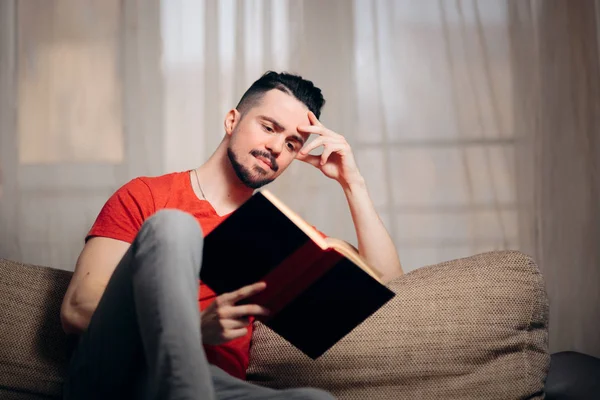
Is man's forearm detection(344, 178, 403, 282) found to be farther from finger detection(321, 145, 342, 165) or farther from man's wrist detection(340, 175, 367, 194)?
finger detection(321, 145, 342, 165)

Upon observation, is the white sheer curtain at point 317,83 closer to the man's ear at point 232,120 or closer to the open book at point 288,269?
the man's ear at point 232,120

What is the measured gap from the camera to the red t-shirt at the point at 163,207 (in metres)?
1.37

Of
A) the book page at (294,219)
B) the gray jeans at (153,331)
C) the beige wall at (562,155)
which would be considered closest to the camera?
the gray jeans at (153,331)

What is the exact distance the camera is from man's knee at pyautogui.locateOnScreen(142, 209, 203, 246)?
0.90 meters

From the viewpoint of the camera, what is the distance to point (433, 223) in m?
2.00

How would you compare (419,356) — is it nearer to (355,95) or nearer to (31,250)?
(355,95)

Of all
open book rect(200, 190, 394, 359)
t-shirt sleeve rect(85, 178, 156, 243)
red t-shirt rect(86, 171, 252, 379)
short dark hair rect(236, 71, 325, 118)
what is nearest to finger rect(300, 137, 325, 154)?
short dark hair rect(236, 71, 325, 118)

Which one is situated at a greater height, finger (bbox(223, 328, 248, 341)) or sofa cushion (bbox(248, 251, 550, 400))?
finger (bbox(223, 328, 248, 341))

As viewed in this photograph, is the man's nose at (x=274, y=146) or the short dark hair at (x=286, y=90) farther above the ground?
the short dark hair at (x=286, y=90)

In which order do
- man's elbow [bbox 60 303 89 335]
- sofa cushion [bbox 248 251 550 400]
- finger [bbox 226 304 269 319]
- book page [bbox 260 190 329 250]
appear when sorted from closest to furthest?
book page [bbox 260 190 329 250]
finger [bbox 226 304 269 319]
man's elbow [bbox 60 303 89 335]
sofa cushion [bbox 248 251 550 400]

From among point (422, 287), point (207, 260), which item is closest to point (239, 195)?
point (422, 287)

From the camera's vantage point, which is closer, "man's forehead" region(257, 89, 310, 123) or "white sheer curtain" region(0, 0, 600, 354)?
"man's forehead" region(257, 89, 310, 123)

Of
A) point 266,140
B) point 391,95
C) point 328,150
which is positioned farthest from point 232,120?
point 391,95

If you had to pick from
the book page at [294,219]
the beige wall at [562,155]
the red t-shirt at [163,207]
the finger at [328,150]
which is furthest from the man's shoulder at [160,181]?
the beige wall at [562,155]
